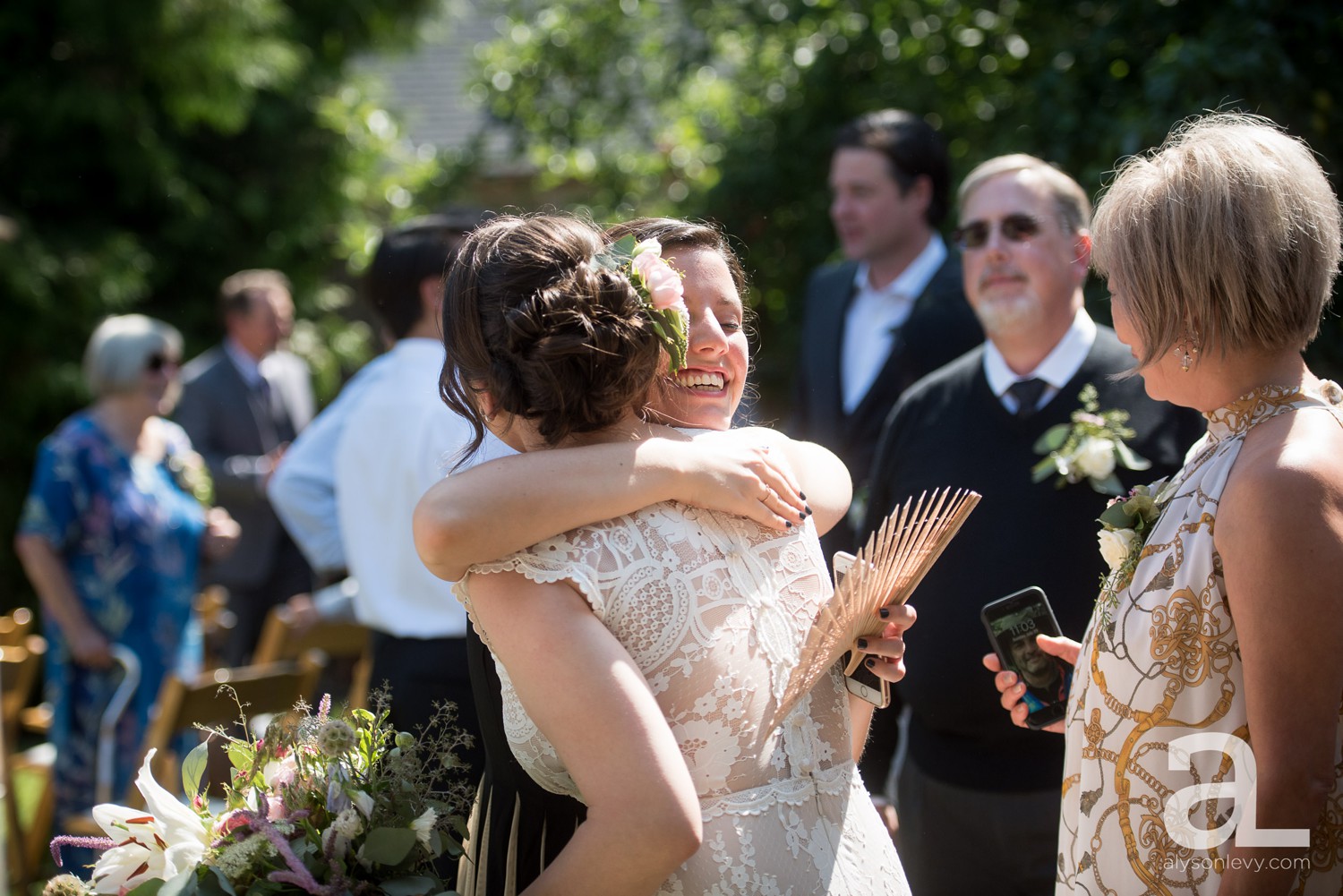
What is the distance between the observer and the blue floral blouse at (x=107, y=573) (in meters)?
5.16

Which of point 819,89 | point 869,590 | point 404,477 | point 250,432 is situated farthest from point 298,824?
point 819,89

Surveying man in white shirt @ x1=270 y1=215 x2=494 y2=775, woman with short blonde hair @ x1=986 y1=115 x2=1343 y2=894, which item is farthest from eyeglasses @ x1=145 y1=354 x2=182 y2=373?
woman with short blonde hair @ x1=986 y1=115 x2=1343 y2=894

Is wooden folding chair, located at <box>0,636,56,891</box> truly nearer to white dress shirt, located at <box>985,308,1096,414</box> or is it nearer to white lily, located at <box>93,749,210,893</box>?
white lily, located at <box>93,749,210,893</box>

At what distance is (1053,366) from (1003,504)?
1.37 ft

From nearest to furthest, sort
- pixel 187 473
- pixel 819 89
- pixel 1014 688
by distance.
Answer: pixel 1014 688
pixel 187 473
pixel 819 89

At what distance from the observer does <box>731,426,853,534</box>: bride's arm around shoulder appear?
194 cm

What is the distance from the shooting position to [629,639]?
159 centimetres

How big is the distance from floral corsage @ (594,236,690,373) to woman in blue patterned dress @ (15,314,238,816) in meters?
4.34

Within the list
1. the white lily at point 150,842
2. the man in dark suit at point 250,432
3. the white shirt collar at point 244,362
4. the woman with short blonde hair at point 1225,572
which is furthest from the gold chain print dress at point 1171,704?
the white shirt collar at point 244,362

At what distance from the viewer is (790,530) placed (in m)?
1.80

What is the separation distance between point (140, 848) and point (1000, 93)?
594 centimetres

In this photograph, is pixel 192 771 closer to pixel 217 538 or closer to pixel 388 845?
pixel 388 845

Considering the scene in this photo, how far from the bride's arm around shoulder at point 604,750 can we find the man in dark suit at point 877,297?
267 centimetres

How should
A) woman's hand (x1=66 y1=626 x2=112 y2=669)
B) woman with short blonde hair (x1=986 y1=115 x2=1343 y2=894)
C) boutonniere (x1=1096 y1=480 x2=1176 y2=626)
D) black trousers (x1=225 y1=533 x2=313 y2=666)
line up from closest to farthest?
woman with short blonde hair (x1=986 y1=115 x2=1343 y2=894), boutonniere (x1=1096 y1=480 x2=1176 y2=626), woman's hand (x1=66 y1=626 x2=112 y2=669), black trousers (x1=225 y1=533 x2=313 y2=666)
